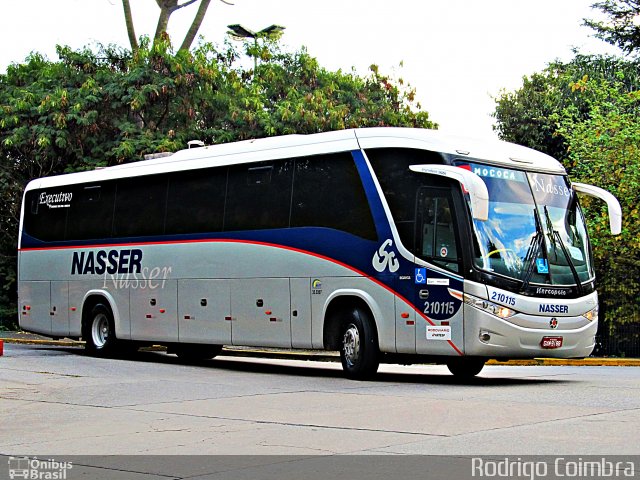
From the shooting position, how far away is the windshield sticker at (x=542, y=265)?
53.5 feet

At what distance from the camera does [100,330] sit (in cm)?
2372

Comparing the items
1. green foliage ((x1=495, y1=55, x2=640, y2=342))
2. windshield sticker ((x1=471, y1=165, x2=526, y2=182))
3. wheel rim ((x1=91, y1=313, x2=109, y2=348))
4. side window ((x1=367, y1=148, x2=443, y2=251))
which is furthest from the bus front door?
green foliage ((x1=495, y1=55, x2=640, y2=342))

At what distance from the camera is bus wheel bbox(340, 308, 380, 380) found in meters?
17.2

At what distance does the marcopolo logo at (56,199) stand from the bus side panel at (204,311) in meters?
4.67

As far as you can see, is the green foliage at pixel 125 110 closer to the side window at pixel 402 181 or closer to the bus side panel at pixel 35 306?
the bus side panel at pixel 35 306

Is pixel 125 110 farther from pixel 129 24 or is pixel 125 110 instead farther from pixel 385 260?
pixel 385 260

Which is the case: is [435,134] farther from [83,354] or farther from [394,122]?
[394,122]

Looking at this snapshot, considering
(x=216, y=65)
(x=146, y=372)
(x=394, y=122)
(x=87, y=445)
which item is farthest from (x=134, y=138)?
(x=87, y=445)

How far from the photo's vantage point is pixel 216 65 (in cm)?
3559

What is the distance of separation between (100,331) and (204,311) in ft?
13.0

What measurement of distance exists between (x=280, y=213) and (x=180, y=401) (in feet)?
18.1

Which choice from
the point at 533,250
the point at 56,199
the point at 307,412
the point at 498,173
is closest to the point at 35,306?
the point at 56,199

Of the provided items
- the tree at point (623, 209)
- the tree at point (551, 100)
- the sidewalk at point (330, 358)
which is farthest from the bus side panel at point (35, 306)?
the tree at point (551, 100)

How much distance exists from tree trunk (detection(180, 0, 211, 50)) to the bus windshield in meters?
22.2
